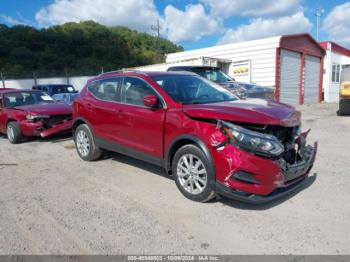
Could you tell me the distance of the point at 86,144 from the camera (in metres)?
6.20

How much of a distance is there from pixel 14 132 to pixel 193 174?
20.6ft

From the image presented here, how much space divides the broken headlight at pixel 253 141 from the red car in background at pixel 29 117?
5818 millimetres

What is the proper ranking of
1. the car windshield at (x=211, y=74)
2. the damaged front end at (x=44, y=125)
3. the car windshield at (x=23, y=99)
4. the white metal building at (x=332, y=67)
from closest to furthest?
the damaged front end at (x=44, y=125)
the car windshield at (x=23, y=99)
the car windshield at (x=211, y=74)
the white metal building at (x=332, y=67)

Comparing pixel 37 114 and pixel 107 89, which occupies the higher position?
pixel 107 89

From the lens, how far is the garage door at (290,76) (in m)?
17.5

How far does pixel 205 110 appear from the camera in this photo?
154 inches

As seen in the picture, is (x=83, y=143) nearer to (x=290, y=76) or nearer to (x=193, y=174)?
(x=193, y=174)

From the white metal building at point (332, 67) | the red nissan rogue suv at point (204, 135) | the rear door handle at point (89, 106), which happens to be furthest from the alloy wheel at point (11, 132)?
the white metal building at point (332, 67)

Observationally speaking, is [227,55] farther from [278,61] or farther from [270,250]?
[270,250]

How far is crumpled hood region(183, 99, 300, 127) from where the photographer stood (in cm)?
Result: 363

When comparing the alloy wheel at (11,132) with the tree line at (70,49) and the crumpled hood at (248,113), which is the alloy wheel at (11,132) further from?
the tree line at (70,49)

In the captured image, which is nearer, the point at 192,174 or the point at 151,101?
the point at 192,174

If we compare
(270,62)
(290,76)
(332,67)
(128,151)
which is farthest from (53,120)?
(332,67)

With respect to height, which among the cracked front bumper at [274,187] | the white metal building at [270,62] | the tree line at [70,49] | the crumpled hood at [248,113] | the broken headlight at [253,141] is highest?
the tree line at [70,49]
